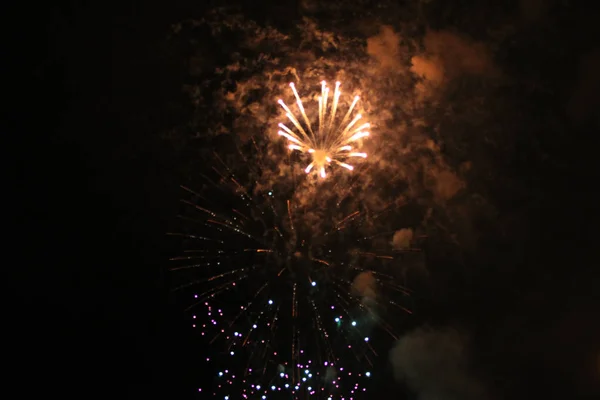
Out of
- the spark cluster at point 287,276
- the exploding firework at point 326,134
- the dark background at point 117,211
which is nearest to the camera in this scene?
the exploding firework at point 326,134

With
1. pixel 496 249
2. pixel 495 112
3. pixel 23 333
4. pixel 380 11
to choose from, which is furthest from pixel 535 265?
pixel 23 333

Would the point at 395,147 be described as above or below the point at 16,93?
below

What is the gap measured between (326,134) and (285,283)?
1580mm

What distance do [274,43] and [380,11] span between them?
117cm

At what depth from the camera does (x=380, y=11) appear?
505 centimetres

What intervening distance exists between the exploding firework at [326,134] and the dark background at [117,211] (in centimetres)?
122

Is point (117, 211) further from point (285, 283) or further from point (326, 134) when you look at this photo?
point (326, 134)

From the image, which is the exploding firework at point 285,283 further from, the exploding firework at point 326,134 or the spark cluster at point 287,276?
the exploding firework at point 326,134

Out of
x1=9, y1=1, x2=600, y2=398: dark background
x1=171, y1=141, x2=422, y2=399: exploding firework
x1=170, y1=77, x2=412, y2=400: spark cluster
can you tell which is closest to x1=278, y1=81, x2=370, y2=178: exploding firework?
x1=170, y1=77, x2=412, y2=400: spark cluster

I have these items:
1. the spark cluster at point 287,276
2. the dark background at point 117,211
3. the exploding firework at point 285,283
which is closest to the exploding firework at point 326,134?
the spark cluster at point 287,276

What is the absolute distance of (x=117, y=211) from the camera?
5.03 metres

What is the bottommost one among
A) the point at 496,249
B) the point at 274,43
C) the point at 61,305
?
the point at 496,249

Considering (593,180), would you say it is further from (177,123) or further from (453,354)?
(177,123)

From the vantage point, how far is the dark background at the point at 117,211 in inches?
198
